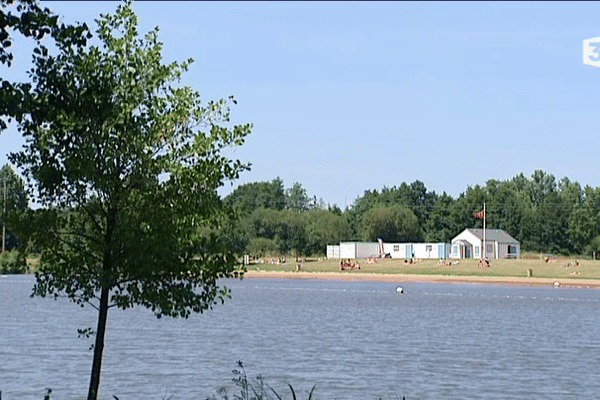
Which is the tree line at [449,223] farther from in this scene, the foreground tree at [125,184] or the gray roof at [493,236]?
the foreground tree at [125,184]

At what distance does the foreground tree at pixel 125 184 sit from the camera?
15.1 metres

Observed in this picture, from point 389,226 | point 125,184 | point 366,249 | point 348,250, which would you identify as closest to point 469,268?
point 348,250

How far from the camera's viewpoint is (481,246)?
13825cm

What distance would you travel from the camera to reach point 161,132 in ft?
51.5

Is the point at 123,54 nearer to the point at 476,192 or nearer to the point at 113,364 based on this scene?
the point at 113,364

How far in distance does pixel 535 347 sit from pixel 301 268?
90.9 meters

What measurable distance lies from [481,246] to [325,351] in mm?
103611

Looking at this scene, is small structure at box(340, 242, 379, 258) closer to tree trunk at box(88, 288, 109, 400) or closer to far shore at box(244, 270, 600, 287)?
far shore at box(244, 270, 600, 287)

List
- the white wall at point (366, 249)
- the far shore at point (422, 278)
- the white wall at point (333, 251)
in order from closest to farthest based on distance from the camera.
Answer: the far shore at point (422, 278) → the white wall at point (366, 249) → the white wall at point (333, 251)

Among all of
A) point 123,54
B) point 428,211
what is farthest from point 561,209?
point 123,54

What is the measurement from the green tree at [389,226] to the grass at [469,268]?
2413 centimetres

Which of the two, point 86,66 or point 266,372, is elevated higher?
point 86,66

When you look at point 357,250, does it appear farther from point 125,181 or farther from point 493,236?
point 125,181

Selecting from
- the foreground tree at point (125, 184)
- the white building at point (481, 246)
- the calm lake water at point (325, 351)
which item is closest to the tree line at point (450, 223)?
the white building at point (481, 246)
